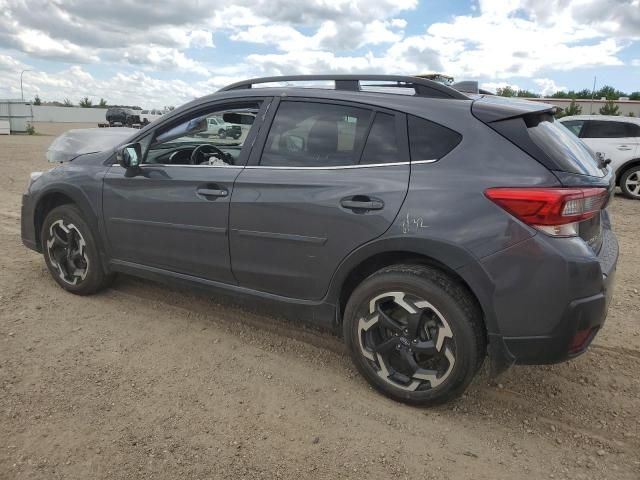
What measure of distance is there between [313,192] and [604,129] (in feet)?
34.2

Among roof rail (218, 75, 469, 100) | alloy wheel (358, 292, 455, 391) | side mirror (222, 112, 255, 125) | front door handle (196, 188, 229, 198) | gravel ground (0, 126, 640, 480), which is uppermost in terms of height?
roof rail (218, 75, 469, 100)

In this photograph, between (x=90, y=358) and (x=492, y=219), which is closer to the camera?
(x=492, y=219)

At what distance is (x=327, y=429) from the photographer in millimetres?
2678

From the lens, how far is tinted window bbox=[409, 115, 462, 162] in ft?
8.90

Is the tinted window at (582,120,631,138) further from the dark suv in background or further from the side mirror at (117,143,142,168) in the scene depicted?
the dark suv in background

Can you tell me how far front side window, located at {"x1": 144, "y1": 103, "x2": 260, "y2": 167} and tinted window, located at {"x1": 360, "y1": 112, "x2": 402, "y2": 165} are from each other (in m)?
Result: 0.95

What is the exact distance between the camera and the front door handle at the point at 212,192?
10.8ft

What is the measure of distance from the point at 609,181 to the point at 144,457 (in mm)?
2768

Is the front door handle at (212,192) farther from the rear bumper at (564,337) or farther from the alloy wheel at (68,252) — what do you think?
the rear bumper at (564,337)

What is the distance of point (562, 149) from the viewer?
264 centimetres

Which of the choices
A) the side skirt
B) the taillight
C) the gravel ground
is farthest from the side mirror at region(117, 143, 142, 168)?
the taillight

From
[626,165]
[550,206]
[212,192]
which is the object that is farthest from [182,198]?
[626,165]

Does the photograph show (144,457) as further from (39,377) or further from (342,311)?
(342,311)

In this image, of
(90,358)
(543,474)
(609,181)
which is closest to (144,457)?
(90,358)
